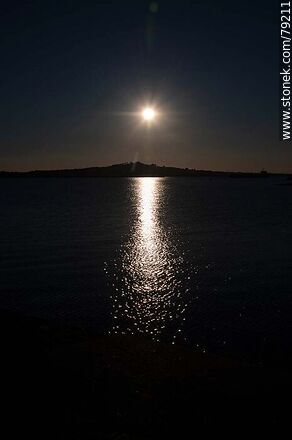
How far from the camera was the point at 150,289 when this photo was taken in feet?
111

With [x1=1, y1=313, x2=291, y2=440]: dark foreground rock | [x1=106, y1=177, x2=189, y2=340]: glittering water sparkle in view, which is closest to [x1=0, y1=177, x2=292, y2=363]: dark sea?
[x1=106, y1=177, x2=189, y2=340]: glittering water sparkle

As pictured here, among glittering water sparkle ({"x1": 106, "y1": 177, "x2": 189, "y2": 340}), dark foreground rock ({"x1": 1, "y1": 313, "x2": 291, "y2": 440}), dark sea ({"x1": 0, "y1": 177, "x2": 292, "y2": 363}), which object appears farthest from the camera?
glittering water sparkle ({"x1": 106, "y1": 177, "x2": 189, "y2": 340})

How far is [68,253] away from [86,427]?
3992 centimetres

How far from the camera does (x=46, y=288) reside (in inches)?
1357

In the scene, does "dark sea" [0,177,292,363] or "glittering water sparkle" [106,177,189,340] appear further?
"glittering water sparkle" [106,177,189,340]

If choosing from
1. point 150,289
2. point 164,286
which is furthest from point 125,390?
Answer: point 164,286

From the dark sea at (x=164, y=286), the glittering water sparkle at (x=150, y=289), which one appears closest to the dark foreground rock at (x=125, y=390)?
the dark sea at (x=164, y=286)

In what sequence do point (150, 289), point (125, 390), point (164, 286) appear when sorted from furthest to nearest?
1. point (164, 286)
2. point (150, 289)
3. point (125, 390)

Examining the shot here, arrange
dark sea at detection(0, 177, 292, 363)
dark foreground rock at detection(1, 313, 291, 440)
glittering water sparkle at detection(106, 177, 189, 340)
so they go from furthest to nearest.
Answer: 1. glittering water sparkle at detection(106, 177, 189, 340)
2. dark sea at detection(0, 177, 292, 363)
3. dark foreground rock at detection(1, 313, 291, 440)

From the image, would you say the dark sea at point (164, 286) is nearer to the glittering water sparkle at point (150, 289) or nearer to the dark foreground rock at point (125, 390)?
the glittering water sparkle at point (150, 289)

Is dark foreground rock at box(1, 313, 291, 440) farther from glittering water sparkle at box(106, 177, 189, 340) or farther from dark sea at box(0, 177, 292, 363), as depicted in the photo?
glittering water sparkle at box(106, 177, 189, 340)

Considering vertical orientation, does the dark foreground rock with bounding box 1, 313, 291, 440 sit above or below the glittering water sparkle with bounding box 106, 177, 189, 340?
above

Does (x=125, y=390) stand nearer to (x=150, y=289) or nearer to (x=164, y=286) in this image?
(x=150, y=289)

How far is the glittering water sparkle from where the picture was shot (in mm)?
26078
